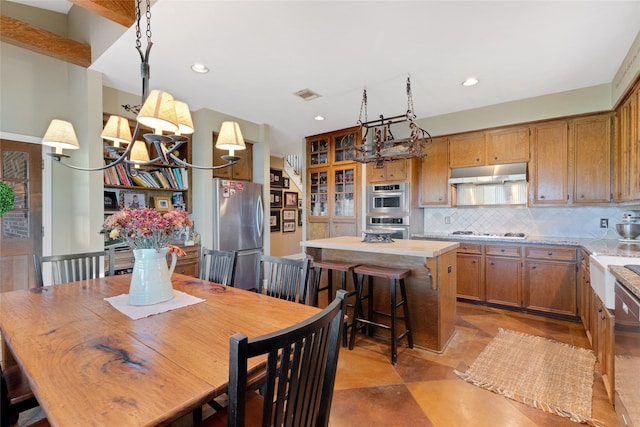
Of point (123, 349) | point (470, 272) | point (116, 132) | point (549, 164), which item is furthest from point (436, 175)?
point (123, 349)

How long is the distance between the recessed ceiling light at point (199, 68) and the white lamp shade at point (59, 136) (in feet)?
4.54

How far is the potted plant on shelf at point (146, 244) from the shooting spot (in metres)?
1.50

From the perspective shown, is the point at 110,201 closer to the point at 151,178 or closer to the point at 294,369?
the point at 151,178

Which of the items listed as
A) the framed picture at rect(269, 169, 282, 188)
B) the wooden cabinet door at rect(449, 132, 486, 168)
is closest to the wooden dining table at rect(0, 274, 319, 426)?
the wooden cabinet door at rect(449, 132, 486, 168)

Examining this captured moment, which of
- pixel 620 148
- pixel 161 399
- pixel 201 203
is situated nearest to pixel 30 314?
pixel 161 399

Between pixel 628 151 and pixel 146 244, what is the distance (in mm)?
4115

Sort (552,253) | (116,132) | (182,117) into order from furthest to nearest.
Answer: (552,253)
(116,132)
(182,117)

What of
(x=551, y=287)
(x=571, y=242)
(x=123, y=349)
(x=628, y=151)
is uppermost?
(x=628, y=151)

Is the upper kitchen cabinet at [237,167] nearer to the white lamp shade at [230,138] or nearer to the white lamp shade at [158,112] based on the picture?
the white lamp shade at [230,138]

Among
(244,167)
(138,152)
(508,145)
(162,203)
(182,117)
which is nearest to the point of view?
(182,117)

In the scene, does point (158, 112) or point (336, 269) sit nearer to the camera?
point (158, 112)

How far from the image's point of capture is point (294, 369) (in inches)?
30.1

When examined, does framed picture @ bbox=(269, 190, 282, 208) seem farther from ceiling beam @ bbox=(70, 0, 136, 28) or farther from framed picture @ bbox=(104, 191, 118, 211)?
ceiling beam @ bbox=(70, 0, 136, 28)

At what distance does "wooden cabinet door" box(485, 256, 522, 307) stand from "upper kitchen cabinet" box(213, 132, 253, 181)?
366 cm
